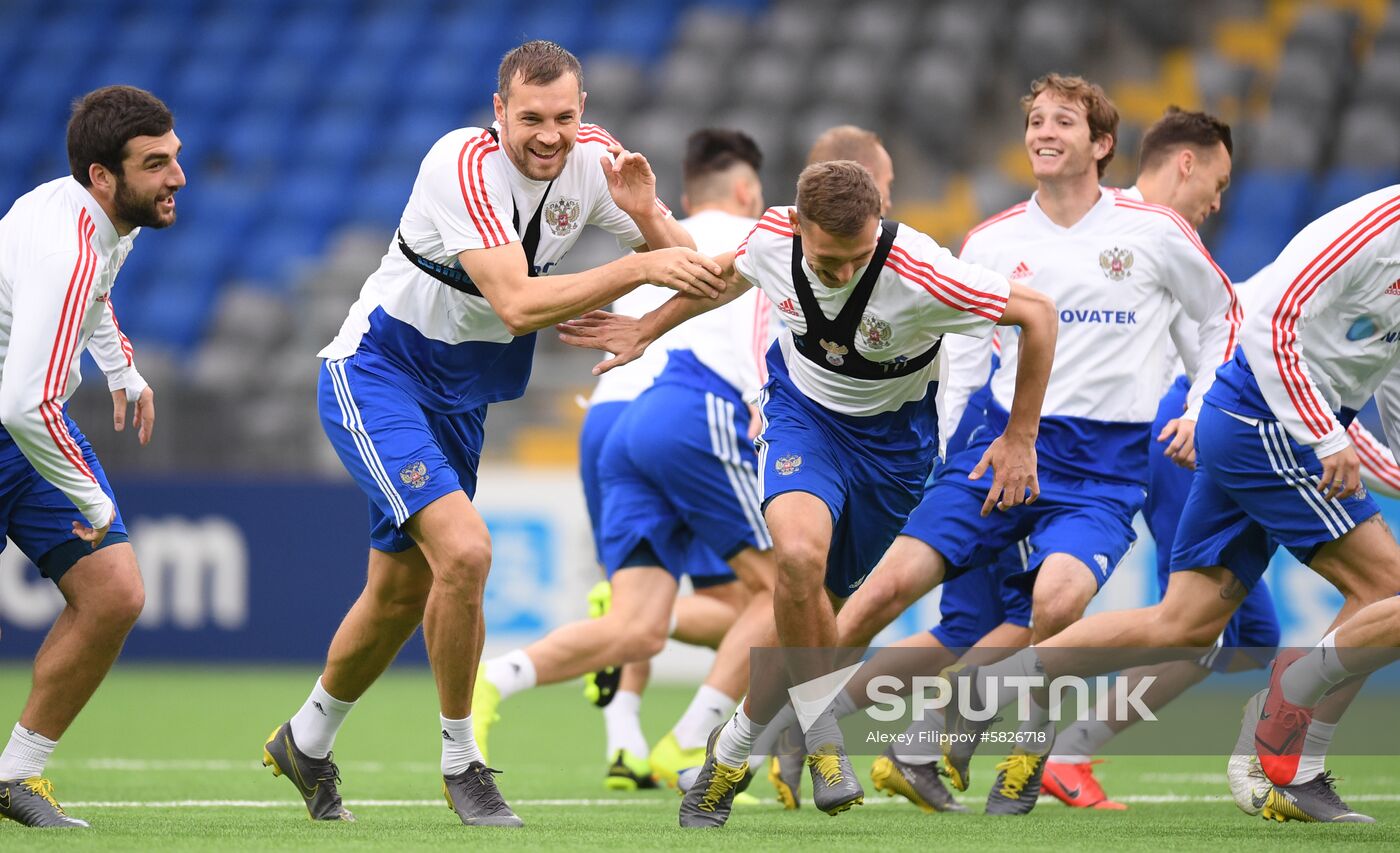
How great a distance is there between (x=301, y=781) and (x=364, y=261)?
11650 millimetres

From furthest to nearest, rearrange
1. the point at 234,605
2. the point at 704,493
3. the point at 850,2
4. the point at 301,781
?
the point at 850,2
the point at 234,605
the point at 704,493
the point at 301,781

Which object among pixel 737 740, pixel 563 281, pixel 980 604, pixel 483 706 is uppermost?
pixel 563 281

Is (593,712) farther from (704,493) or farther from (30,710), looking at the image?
(30,710)

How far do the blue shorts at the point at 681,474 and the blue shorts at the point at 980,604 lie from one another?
0.86 metres

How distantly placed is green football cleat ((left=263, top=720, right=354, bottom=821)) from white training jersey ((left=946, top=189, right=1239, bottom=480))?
2.77 meters

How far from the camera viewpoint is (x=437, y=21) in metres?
20.5

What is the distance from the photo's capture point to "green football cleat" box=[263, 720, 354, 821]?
582 centimetres

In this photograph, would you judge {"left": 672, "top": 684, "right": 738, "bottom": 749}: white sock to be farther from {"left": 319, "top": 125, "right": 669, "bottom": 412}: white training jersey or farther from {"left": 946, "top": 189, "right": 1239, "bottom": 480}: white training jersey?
{"left": 319, "top": 125, "right": 669, "bottom": 412}: white training jersey

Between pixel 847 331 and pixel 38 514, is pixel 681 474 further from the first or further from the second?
pixel 38 514

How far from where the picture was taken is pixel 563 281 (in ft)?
17.4

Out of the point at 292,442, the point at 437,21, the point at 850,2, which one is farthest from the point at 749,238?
the point at 437,21

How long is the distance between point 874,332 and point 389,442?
1544 mm

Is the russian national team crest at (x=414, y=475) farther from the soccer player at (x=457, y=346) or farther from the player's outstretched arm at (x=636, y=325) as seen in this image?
the player's outstretched arm at (x=636, y=325)

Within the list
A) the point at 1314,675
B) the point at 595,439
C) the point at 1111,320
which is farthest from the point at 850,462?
the point at 595,439
